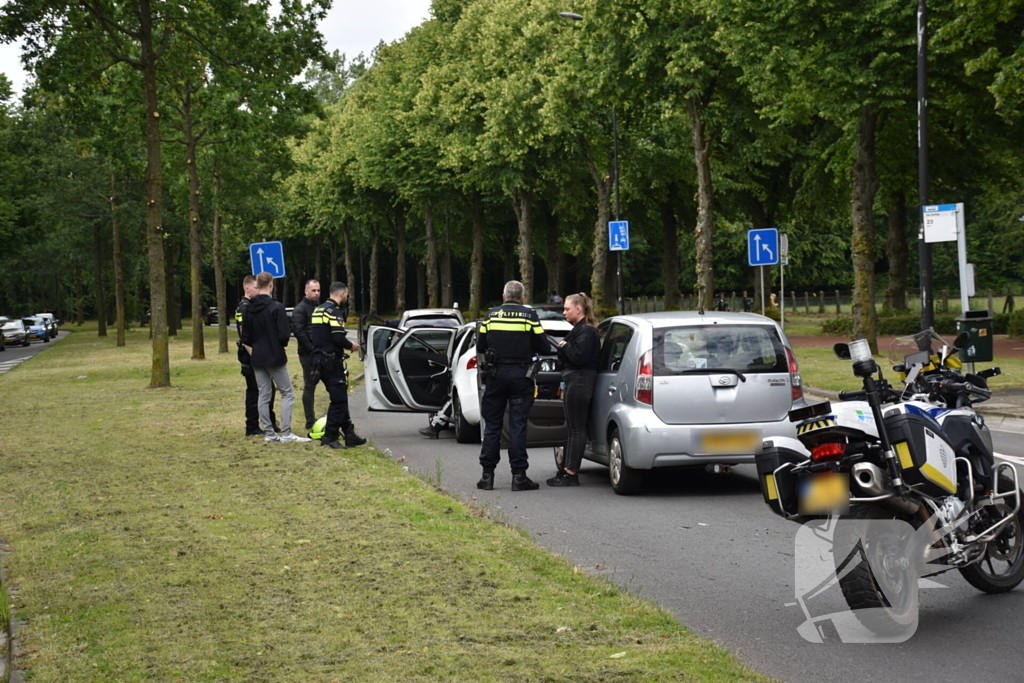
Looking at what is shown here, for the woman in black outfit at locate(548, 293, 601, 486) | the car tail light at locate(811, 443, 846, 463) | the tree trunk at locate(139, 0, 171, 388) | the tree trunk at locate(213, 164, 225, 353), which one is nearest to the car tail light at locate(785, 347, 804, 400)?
the woman in black outfit at locate(548, 293, 601, 486)

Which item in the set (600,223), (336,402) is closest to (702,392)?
(336,402)

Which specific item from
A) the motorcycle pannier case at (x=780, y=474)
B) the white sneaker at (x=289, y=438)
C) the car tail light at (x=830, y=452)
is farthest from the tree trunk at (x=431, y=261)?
the car tail light at (x=830, y=452)

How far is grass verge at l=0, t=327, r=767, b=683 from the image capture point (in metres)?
5.25

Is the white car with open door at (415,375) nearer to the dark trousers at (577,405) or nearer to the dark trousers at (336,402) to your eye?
the dark trousers at (336,402)

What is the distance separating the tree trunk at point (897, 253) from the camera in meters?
41.1

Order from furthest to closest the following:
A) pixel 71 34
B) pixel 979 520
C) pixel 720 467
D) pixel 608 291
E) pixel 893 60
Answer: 1. pixel 608 291
2. pixel 893 60
3. pixel 71 34
4. pixel 720 467
5. pixel 979 520

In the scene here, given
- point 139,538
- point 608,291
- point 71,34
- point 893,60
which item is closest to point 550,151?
point 608,291

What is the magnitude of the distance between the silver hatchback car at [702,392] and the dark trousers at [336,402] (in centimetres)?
432

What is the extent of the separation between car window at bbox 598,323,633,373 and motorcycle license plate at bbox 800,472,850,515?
4.72 metres

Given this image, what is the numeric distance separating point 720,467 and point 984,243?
77014 mm

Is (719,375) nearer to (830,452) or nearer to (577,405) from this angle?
(577,405)

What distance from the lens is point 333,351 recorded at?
13.8m

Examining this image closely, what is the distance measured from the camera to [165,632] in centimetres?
577

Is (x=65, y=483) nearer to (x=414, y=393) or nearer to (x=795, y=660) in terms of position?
(x=414, y=393)
